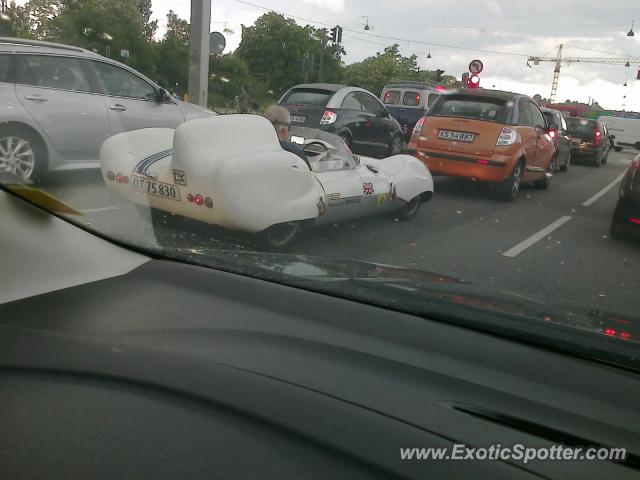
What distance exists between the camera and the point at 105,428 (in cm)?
139

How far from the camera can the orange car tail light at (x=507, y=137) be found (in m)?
7.66

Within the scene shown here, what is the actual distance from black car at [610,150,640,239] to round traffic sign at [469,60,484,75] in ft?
7.28

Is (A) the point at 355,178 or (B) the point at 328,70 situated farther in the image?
(A) the point at 355,178

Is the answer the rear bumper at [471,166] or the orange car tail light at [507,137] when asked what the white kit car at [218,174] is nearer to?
the rear bumper at [471,166]

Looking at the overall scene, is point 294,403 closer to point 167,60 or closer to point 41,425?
point 41,425

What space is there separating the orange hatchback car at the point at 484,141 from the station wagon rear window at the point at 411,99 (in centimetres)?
45

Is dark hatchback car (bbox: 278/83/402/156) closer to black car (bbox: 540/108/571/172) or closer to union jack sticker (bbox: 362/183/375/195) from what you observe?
union jack sticker (bbox: 362/183/375/195)

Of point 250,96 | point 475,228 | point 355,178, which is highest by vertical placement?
point 250,96

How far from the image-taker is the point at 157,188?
10.7 ft

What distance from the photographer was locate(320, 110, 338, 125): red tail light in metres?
5.48

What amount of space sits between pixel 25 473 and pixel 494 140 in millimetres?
7124

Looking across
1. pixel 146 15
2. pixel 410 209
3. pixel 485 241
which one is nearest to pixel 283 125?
pixel 146 15

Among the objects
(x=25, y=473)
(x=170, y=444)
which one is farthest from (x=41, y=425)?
(x=170, y=444)

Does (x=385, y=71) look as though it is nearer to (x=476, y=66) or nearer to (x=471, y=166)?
(x=476, y=66)
